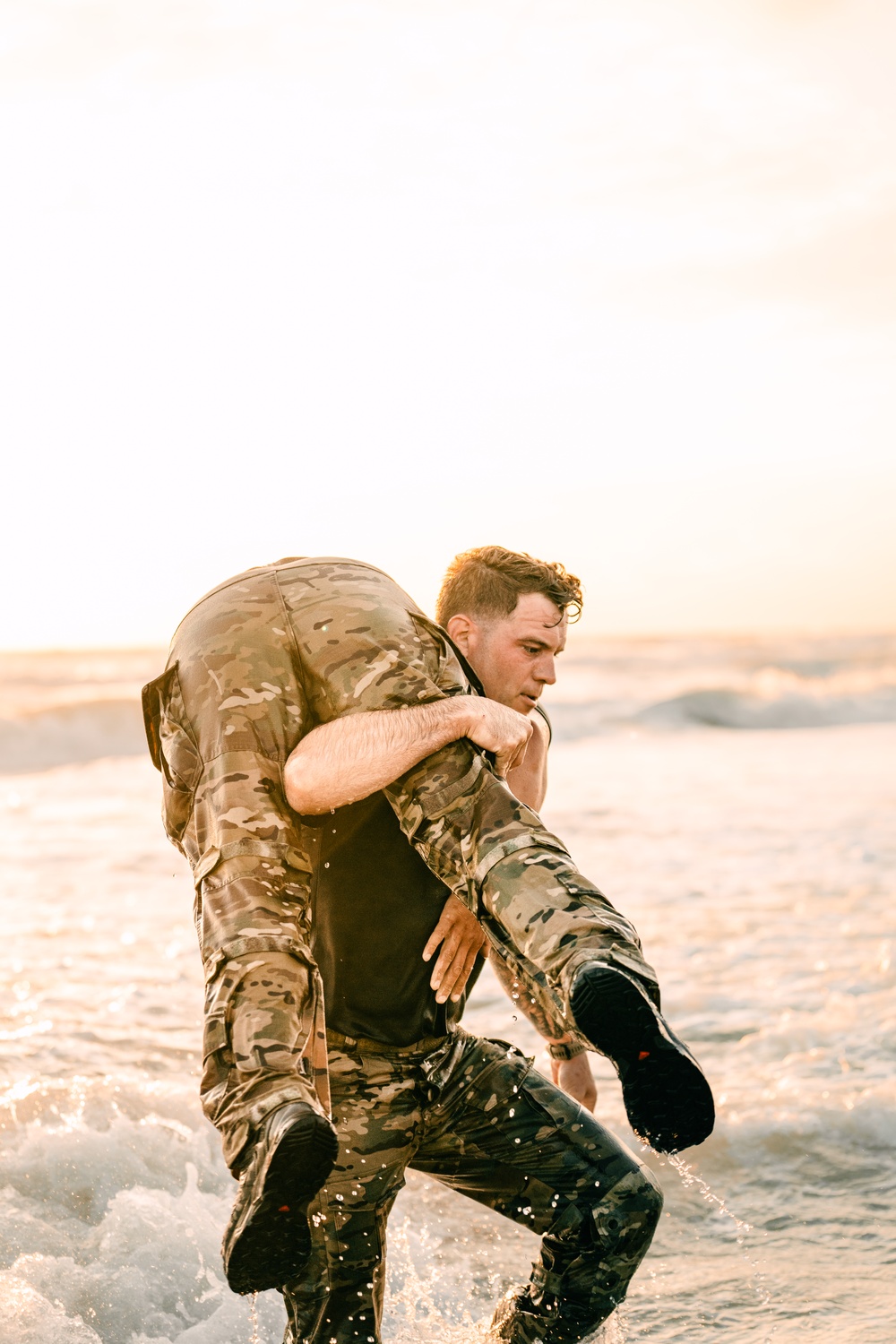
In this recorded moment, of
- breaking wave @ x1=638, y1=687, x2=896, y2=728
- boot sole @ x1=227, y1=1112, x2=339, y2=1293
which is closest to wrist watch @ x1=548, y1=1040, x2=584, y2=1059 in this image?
boot sole @ x1=227, y1=1112, x2=339, y2=1293

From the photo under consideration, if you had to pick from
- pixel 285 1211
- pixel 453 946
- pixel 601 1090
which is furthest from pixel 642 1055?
pixel 601 1090

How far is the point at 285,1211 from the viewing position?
2584 millimetres

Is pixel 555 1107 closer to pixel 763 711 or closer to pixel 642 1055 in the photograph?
pixel 642 1055

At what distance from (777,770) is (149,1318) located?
576 inches

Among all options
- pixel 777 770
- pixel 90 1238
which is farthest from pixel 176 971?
pixel 777 770

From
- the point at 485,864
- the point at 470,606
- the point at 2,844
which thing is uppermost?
the point at 470,606

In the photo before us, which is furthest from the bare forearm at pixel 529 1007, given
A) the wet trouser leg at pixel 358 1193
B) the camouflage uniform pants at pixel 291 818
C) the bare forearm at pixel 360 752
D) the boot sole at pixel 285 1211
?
the boot sole at pixel 285 1211

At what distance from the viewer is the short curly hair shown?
3848mm

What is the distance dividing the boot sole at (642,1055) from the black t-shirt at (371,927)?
2.77ft

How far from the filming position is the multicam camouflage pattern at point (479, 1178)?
11.0 feet

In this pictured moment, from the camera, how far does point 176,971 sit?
8.05 metres

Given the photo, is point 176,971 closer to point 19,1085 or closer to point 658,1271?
point 19,1085

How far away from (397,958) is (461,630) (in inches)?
37.8

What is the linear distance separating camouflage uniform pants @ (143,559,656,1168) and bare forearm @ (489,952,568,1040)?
1.70 ft
